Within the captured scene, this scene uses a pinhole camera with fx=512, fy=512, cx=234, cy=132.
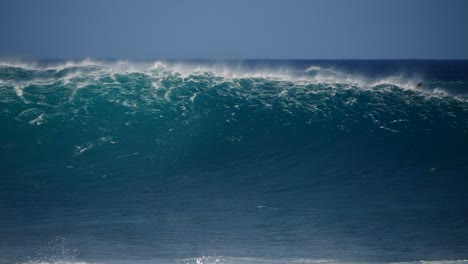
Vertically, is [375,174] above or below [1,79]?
below

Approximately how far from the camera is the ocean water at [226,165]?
29.1 feet

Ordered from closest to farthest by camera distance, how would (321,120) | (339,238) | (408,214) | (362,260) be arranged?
(362,260)
(339,238)
(408,214)
(321,120)

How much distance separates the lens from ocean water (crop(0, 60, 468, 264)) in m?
8.86

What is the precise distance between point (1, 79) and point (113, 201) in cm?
857

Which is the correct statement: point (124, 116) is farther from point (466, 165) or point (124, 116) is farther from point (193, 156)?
point (466, 165)

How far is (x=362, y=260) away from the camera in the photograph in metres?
8.02

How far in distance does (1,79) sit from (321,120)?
10761mm

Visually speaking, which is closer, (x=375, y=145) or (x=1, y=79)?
(x=375, y=145)


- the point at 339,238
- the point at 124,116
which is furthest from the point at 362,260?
the point at 124,116

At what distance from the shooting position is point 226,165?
45.1 feet

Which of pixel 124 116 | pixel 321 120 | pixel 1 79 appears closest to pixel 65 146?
pixel 124 116

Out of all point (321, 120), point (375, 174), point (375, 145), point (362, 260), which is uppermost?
point (321, 120)

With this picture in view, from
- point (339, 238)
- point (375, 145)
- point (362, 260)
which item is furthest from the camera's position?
point (375, 145)

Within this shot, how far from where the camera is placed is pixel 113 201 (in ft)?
37.0
